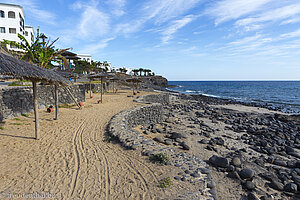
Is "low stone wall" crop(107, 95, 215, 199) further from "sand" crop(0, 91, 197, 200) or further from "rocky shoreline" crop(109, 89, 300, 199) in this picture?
"sand" crop(0, 91, 197, 200)

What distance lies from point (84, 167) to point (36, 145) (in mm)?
2782

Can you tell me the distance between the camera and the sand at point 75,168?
3973 millimetres

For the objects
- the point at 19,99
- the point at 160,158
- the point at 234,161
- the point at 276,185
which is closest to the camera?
the point at 160,158

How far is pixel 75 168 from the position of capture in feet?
16.2

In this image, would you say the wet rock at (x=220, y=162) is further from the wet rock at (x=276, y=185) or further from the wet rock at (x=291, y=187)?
the wet rock at (x=291, y=187)

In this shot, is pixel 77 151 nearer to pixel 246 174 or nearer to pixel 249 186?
pixel 249 186

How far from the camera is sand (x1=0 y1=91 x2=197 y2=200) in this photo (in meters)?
3.97

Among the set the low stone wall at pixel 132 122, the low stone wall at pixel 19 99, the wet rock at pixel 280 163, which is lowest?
the wet rock at pixel 280 163

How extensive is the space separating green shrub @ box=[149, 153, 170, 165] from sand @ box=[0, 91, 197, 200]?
8.1 inches

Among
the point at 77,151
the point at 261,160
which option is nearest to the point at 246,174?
the point at 261,160

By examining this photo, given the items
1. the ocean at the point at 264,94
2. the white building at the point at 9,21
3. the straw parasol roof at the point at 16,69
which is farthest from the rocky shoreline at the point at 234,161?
the white building at the point at 9,21

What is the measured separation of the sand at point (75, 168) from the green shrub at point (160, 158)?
0.21 metres

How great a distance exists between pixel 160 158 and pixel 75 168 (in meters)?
2.62

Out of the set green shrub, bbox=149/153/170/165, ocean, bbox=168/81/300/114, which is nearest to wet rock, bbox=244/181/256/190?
green shrub, bbox=149/153/170/165
